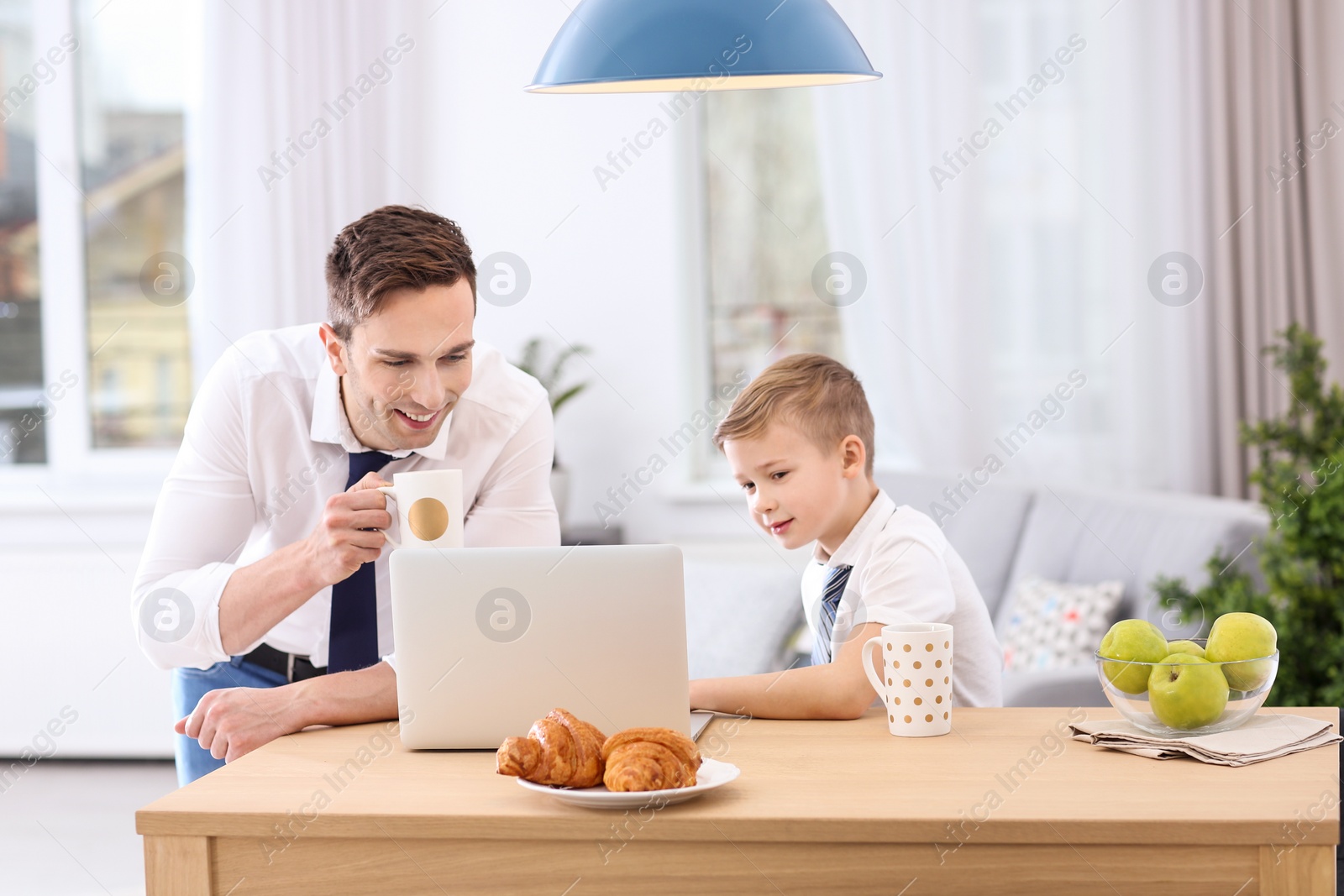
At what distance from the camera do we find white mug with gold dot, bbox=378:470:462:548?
1.36 metres

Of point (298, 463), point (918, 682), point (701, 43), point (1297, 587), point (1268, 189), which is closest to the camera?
point (918, 682)

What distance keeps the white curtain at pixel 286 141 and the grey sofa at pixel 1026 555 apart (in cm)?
156

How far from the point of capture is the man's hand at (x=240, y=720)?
1.45 metres

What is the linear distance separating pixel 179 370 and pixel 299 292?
0.64m

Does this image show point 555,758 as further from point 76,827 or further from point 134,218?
point 134,218

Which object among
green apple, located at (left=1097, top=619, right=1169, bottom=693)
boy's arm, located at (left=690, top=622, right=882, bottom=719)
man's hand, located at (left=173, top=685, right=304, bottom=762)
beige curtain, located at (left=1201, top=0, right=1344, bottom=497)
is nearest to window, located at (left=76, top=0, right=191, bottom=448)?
man's hand, located at (left=173, top=685, right=304, bottom=762)

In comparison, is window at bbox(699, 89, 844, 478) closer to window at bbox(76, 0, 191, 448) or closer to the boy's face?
window at bbox(76, 0, 191, 448)

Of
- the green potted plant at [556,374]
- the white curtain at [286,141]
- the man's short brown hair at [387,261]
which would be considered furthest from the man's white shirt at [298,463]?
the white curtain at [286,141]

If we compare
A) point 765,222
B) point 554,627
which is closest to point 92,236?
point 765,222

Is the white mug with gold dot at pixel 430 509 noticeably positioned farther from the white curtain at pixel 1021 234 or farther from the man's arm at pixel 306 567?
the white curtain at pixel 1021 234

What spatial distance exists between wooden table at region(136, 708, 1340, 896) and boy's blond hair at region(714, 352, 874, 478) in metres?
0.54

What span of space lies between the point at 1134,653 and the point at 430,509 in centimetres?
72

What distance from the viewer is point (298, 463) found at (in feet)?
5.96

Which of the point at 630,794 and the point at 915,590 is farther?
the point at 915,590
